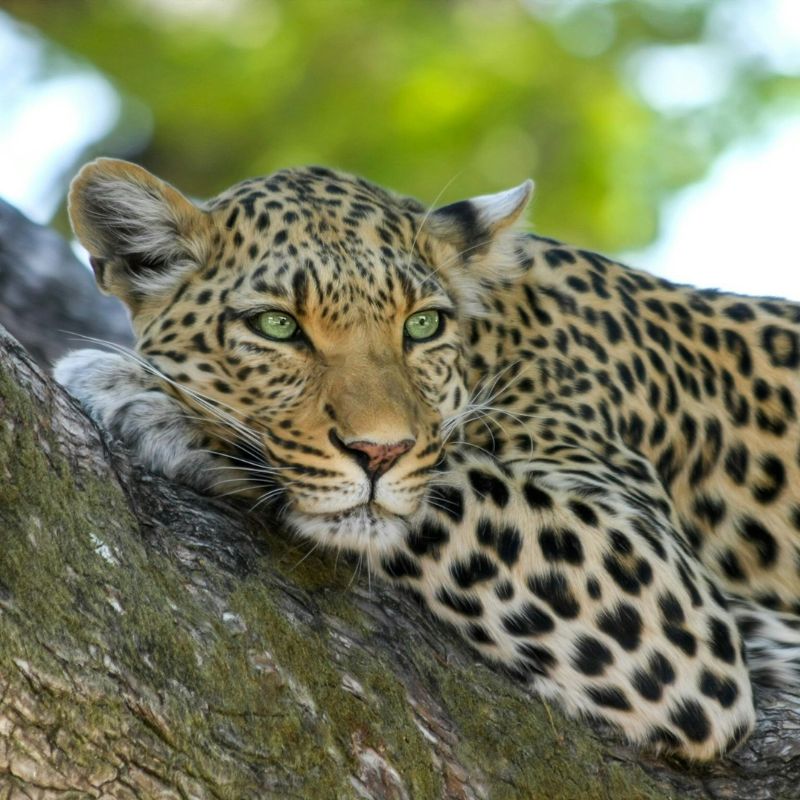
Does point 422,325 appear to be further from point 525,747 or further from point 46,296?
point 46,296

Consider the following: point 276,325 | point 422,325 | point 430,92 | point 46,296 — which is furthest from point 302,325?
point 430,92

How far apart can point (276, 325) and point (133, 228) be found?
772 millimetres

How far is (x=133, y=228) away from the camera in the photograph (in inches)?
230

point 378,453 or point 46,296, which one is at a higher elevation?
point 378,453

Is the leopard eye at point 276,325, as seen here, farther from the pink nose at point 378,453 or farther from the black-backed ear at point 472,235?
the black-backed ear at point 472,235

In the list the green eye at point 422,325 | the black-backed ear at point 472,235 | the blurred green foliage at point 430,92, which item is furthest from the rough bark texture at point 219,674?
the blurred green foliage at point 430,92

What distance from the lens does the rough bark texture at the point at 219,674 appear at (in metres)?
3.93

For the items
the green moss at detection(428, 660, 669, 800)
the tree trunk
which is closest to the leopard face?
the green moss at detection(428, 660, 669, 800)

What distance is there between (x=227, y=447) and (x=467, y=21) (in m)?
8.51

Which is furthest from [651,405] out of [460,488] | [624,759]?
[624,759]

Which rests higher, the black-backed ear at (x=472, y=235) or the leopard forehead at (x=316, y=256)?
the black-backed ear at (x=472, y=235)

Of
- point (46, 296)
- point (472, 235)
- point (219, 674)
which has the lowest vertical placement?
point (219, 674)

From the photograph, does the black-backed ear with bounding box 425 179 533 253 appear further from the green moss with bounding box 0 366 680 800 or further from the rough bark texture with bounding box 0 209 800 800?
the green moss with bounding box 0 366 680 800

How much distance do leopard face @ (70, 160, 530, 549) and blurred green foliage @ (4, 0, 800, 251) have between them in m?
6.52
